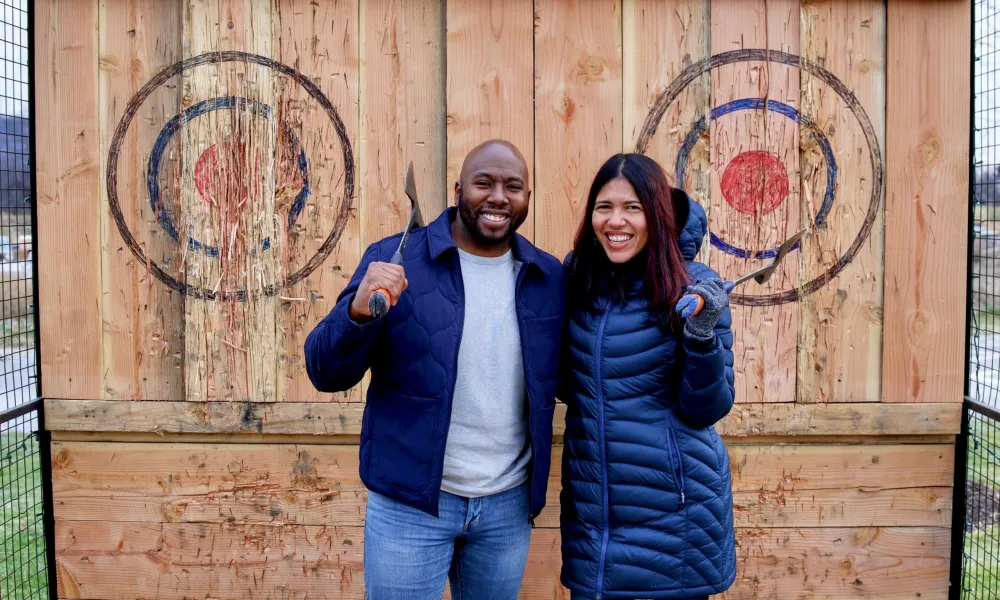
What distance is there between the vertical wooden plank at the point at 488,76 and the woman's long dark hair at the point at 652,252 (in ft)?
2.78

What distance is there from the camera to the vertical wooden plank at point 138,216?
9.66ft

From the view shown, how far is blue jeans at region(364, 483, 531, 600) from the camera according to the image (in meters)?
2.00

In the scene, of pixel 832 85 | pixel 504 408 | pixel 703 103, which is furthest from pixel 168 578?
pixel 832 85

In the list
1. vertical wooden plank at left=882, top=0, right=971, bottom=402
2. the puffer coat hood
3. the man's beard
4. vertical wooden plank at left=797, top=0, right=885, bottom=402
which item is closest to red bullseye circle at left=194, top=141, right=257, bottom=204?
the man's beard

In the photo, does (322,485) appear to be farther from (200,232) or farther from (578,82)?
(578,82)

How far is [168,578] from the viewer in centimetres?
305

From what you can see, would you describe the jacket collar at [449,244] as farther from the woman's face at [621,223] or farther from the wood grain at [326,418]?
the wood grain at [326,418]

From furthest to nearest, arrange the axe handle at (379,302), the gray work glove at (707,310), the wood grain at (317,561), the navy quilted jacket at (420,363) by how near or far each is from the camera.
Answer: the wood grain at (317,561) → the navy quilted jacket at (420,363) → the gray work glove at (707,310) → the axe handle at (379,302)

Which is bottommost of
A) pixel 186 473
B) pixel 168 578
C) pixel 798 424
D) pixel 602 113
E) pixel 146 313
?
pixel 168 578

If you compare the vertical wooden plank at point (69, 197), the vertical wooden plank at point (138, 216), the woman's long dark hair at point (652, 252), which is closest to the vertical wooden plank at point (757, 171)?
the woman's long dark hair at point (652, 252)

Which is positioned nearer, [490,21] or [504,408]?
[504,408]

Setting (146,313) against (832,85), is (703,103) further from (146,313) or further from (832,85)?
(146,313)

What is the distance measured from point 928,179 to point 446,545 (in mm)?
2281

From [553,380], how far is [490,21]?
1.54 meters
